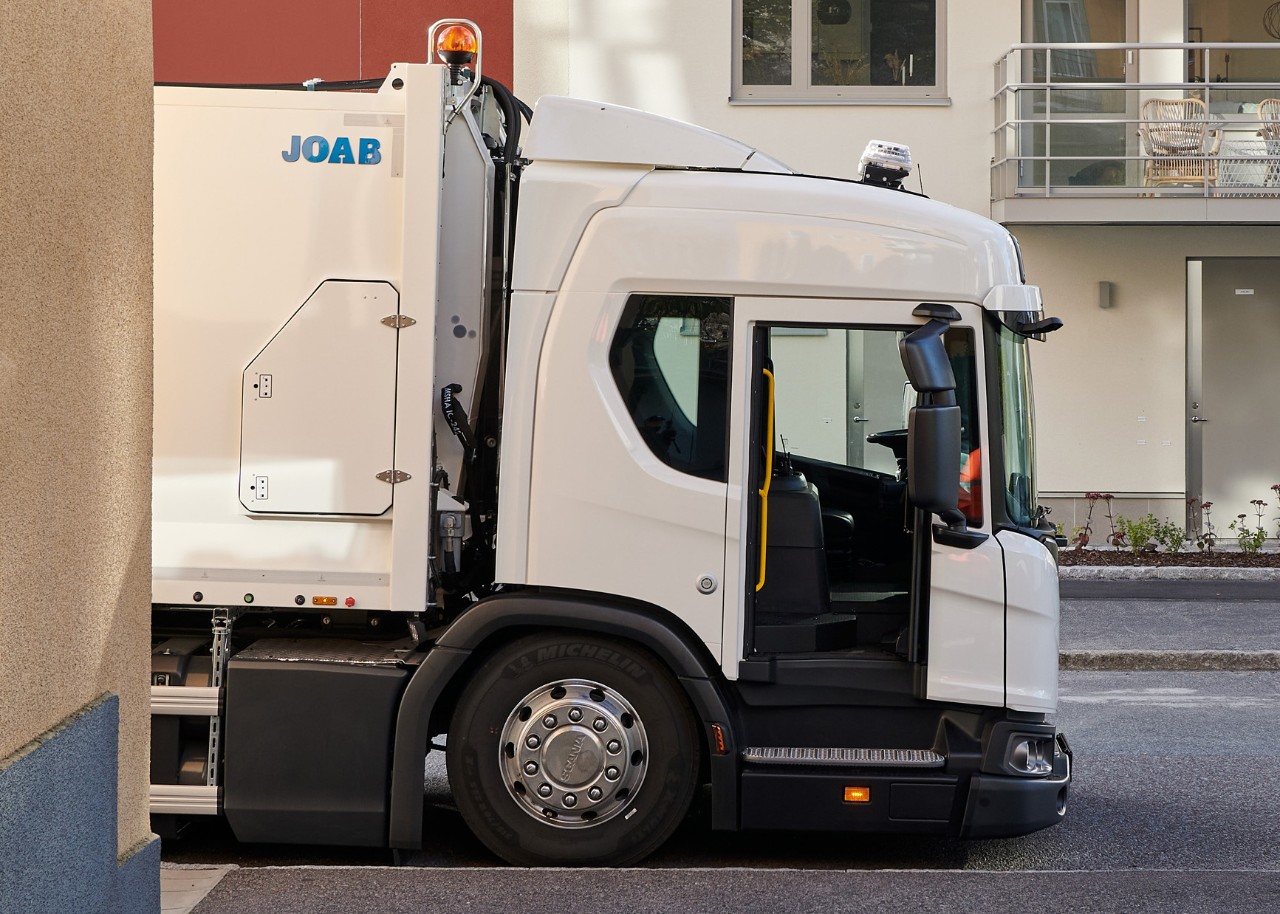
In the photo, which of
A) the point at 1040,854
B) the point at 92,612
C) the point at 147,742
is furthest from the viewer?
the point at 1040,854

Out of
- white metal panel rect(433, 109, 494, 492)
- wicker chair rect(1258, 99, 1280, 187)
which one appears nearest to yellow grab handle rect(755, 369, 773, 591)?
white metal panel rect(433, 109, 494, 492)

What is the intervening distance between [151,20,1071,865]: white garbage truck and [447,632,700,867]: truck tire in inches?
0.4

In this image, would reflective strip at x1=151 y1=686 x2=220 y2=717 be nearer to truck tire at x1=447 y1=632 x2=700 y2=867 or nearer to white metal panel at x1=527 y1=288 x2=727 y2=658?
truck tire at x1=447 y1=632 x2=700 y2=867

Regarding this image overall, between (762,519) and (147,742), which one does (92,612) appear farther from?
(762,519)

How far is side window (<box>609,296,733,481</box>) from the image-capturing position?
5.20 metres

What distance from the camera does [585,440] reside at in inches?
203

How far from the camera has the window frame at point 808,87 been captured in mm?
15797

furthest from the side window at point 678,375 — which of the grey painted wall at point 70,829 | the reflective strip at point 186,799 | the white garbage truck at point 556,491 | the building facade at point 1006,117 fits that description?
the building facade at point 1006,117

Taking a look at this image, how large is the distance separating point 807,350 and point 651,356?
624 millimetres

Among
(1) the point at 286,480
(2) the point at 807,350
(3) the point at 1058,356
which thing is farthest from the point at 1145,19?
(1) the point at 286,480

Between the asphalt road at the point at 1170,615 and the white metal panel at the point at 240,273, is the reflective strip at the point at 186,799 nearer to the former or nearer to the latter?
the white metal panel at the point at 240,273

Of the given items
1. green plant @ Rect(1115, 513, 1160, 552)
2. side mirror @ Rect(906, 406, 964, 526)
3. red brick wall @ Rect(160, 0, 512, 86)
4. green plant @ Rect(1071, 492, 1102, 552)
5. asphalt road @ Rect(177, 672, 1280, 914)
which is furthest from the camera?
red brick wall @ Rect(160, 0, 512, 86)

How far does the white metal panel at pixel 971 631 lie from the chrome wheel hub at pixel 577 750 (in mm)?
1094

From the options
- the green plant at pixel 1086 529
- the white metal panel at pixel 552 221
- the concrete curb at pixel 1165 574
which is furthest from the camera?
the green plant at pixel 1086 529
